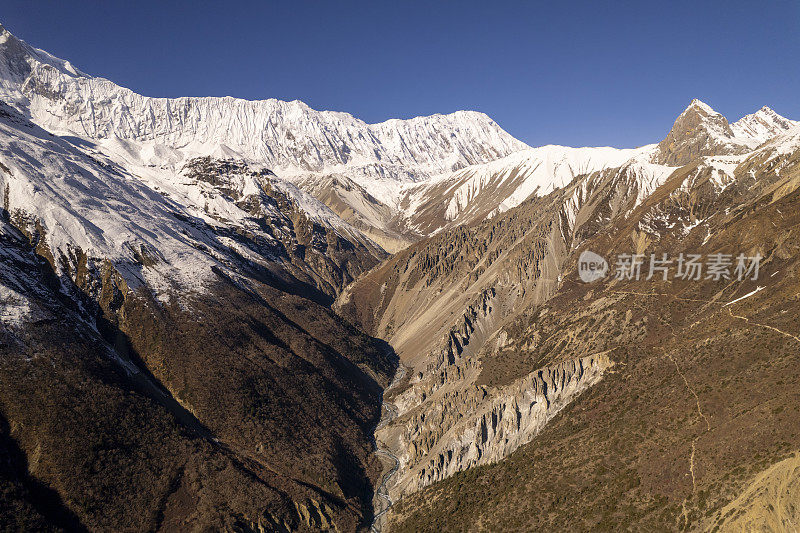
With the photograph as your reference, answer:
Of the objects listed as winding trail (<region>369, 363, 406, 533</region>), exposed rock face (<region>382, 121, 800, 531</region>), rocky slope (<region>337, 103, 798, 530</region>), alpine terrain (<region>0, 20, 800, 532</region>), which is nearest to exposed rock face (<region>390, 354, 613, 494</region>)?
rocky slope (<region>337, 103, 798, 530</region>)

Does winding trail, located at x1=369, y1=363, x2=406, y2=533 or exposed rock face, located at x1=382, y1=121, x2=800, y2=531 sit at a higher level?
exposed rock face, located at x1=382, y1=121, x2=800, y2=531

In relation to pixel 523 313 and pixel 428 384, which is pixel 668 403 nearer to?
pixel 428 384

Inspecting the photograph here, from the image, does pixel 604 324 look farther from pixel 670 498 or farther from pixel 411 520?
pixel 411 520

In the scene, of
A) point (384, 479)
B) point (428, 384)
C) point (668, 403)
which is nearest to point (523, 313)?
point (428, 384)

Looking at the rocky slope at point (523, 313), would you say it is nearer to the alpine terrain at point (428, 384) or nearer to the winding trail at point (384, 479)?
the alpine terrain at point (428, 384)

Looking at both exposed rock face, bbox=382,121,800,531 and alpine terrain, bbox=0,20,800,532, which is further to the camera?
alpine terrain, bbox=0,20,800,532

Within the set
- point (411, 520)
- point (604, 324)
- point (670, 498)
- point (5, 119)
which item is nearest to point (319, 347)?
point (411, 520)

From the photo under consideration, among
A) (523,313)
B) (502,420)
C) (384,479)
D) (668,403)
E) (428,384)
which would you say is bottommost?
(384,479)

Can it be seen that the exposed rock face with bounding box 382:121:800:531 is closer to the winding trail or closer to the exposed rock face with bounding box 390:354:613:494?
the exposed rock face with bounding box 390:354:613:494

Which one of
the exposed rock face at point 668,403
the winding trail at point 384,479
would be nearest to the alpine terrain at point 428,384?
the exposed rock face at point 668,403

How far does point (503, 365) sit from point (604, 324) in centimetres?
2514

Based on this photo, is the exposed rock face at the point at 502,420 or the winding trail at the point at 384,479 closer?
the exposed rock face at the point at 502,420

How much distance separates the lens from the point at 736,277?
87.9 metres

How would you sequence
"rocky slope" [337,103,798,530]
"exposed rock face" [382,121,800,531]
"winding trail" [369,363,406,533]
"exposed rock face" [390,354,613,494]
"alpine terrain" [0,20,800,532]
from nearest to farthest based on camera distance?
"exposed rock face" [382,121,800,531], "alpine terrain" [0,20,800,532], "exposed rock face" [390,354,613,494], "winding trail" [369,363,406,533], "rocky slope" [337,103,798,530]
